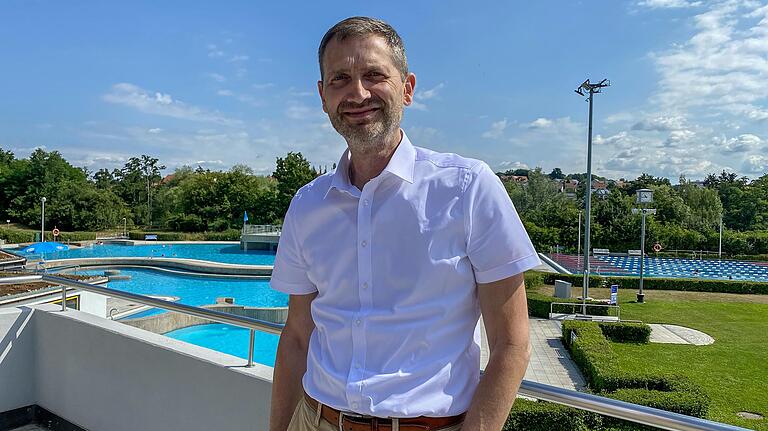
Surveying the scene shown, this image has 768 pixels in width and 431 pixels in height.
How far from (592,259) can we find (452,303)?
38.2 metres

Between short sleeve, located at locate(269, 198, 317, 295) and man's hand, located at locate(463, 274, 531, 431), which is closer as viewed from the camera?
man's hand, located at locate(463, 274, 531, 431)

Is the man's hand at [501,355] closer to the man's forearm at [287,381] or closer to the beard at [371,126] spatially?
the beard at [371,126]

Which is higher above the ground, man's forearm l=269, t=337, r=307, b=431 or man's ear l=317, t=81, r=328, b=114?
man's ear l=317, t=81, r=328, b=114

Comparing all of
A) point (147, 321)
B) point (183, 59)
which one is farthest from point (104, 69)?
point (147, 321)

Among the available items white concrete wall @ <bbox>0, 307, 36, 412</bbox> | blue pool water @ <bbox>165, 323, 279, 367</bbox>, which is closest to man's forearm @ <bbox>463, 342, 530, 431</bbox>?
white concrete wall @ <bbox>0, 307, 36, 412</bbox>

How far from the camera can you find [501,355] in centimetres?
93

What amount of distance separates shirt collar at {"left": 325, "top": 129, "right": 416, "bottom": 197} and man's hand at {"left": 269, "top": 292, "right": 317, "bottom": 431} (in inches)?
12.9

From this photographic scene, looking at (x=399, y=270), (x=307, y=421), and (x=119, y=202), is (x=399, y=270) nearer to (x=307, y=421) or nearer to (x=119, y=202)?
(x=307, y=421)

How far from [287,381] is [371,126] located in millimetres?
668

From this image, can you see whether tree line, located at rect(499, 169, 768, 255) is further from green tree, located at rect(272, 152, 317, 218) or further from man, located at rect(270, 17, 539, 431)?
man, located at rect(270, 17, 539, 431)

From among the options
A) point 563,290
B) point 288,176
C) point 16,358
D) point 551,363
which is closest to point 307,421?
point 16,358

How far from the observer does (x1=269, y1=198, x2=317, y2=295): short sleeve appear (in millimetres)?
1202

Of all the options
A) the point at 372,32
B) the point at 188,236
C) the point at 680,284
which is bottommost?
the point at 680,284

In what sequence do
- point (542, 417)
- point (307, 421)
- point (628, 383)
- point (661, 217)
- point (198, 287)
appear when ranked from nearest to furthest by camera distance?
point (307, 421) < point (542, 417) < point (628, 383) < point (198, 287) < point (661, 217)
